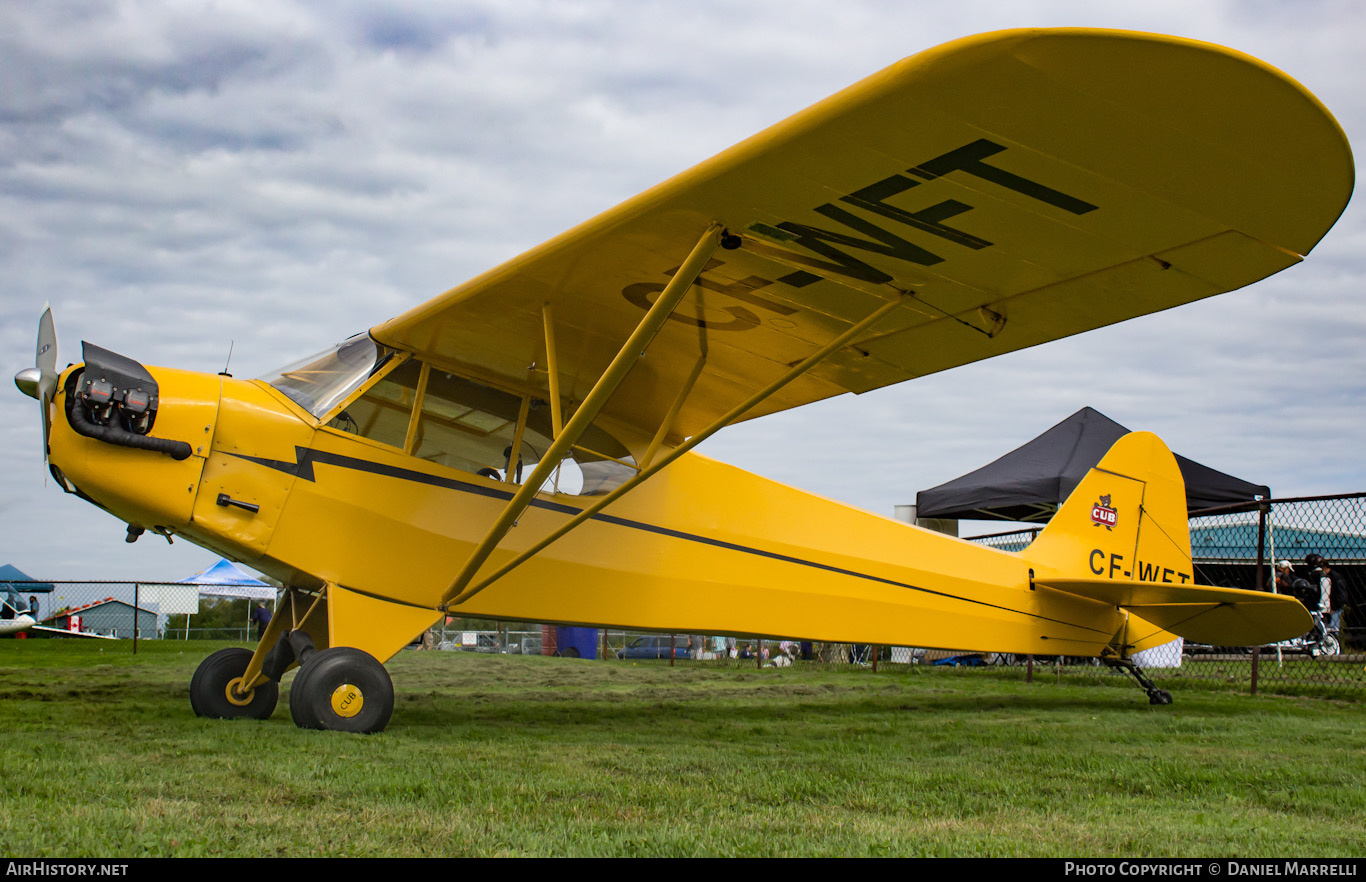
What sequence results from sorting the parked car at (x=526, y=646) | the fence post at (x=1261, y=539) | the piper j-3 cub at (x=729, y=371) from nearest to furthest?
the piper j-3 cub at (x=729, y=371) < the fence post at (x=1261, y=539) < the parked car at (x=526, y=646)

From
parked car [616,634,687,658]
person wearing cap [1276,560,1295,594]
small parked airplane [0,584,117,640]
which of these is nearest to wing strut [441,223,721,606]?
person wearing cap [1276,560,1295,594]

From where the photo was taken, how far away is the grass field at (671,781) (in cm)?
264

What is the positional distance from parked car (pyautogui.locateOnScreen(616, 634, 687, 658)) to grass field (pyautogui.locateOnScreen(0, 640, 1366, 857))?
42.2 ft

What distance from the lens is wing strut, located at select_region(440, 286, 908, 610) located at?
465 centimetres

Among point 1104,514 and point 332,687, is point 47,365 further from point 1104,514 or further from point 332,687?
point 1104,514

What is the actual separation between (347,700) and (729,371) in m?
3.06

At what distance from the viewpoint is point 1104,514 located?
8711 mm

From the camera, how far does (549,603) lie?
603 centimetres

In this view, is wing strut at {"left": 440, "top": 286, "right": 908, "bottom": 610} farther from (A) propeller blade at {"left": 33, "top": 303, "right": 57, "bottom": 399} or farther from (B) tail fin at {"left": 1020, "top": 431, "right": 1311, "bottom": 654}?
(B) tail fin at {"left": 1020, "top": 431, "right": 1311, "bottom": 654}

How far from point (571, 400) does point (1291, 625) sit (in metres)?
5.81

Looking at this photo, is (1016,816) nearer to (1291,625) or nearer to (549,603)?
(549,603)

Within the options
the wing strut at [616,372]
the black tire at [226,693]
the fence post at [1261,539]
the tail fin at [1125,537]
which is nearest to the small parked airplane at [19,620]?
the black tire at [226,693]

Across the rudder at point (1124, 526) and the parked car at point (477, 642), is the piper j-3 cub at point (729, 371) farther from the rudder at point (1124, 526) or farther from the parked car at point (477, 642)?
the parked car at point (477, 642)

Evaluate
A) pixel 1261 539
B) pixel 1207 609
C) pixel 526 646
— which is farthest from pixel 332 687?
pixel 526 646
